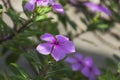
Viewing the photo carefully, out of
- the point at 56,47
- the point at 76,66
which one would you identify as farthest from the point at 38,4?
the point at 76,66

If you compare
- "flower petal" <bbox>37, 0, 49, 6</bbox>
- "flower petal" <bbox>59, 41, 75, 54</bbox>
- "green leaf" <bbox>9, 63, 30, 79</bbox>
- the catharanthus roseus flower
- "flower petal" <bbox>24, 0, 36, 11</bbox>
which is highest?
"flower petal" <bbox>37, 0, 49, 6</bbox>

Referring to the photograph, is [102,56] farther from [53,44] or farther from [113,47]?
[53,44]

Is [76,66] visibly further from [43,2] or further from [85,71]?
[43,2]

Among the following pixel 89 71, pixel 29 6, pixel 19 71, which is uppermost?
pixel 29 6

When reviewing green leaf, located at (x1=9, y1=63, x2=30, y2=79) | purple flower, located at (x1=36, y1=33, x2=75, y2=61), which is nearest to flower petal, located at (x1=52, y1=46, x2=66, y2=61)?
purple flower, located at (x1=36, y1=33, x2=75, y2=61)

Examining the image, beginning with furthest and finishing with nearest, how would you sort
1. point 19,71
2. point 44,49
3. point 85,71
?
point 85,71 → point 19,71 → point 44,49

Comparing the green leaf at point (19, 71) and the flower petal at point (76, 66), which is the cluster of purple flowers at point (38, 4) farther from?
the flower petal at point (76, 66)

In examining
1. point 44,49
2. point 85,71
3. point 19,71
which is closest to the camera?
point 44,49

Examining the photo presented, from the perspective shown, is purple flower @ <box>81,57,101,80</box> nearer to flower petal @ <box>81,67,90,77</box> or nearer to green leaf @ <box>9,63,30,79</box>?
flower petal @ <box>81,67,90,77</box>

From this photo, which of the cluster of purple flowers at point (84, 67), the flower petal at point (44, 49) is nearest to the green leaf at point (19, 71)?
the flower petal at point (44, 49)
